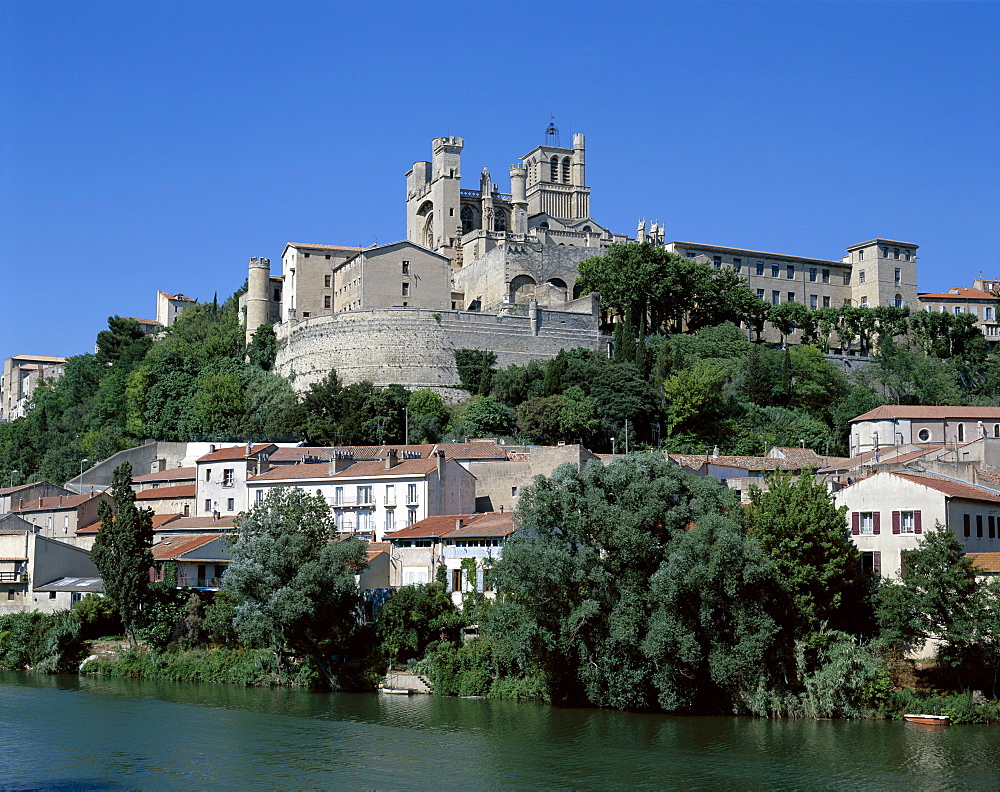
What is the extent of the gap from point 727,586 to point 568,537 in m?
5.06

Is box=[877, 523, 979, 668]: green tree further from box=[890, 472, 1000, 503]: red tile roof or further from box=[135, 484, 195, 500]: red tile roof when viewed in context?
box=[135, 484, 195, 500]: red tile roof

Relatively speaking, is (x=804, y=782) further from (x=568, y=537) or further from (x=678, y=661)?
(x=568, y=537)

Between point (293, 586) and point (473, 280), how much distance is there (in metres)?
51.8

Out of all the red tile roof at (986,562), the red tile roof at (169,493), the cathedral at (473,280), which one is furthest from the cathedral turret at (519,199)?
the red tile roof at (986,562)

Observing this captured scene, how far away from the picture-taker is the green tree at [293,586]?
3681 centimetres

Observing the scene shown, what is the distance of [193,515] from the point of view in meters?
54.9

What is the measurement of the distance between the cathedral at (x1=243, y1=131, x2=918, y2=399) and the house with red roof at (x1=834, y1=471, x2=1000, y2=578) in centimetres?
3794

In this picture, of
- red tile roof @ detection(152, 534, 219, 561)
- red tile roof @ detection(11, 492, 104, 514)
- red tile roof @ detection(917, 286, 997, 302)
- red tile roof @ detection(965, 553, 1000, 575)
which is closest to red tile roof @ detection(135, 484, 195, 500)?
red tile roof @ detection(11, 492, 104, 514)

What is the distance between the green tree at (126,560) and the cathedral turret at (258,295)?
139 feet

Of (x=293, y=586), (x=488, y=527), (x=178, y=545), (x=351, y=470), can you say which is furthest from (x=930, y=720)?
(x=178, y=545)

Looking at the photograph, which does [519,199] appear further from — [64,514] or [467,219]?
[64,514]

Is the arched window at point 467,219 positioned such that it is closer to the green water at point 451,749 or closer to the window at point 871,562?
the green water at point 451,749

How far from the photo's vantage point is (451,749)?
2925 cm

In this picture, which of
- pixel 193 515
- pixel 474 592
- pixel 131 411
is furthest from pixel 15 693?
pixel 131 411
